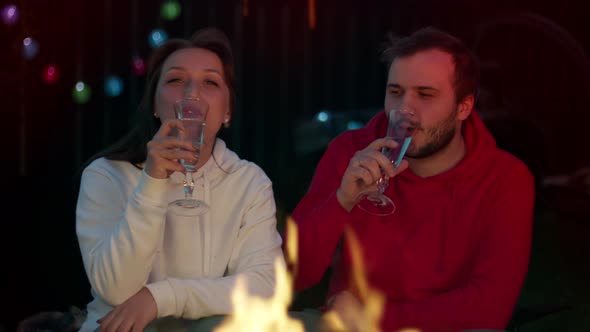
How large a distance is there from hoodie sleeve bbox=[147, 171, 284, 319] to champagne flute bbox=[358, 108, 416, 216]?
39 centimetres

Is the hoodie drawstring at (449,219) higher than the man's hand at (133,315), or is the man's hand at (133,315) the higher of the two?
the hoodie drawstring at (449,219)

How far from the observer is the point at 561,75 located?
626cm

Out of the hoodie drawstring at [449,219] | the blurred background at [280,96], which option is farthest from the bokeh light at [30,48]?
the hoodie drawstring at [449,219]

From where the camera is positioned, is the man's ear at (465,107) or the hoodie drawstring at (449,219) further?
the man's ear at (465,107)

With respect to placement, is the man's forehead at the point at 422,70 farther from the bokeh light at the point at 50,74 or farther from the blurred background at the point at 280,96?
the bokeh light at the point at 50,74

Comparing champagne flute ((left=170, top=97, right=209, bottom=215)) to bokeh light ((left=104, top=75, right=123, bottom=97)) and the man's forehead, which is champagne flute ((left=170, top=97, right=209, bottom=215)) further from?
bokeh light ((left=104, top=75, right=123, bottom=97))

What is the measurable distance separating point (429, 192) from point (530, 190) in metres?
0.42

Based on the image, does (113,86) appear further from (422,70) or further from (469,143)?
(469,143)

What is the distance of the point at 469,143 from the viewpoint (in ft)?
12.6

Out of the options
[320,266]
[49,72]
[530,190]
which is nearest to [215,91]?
[320,266]

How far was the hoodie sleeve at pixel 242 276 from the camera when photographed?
2961 mm

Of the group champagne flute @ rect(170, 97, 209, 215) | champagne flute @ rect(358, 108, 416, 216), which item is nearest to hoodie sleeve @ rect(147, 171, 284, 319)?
champagne flute @ rect(170, 97, 209, 215)

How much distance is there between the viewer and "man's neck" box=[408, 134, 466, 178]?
380 centimetres

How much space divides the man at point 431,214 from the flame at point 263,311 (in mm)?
265
